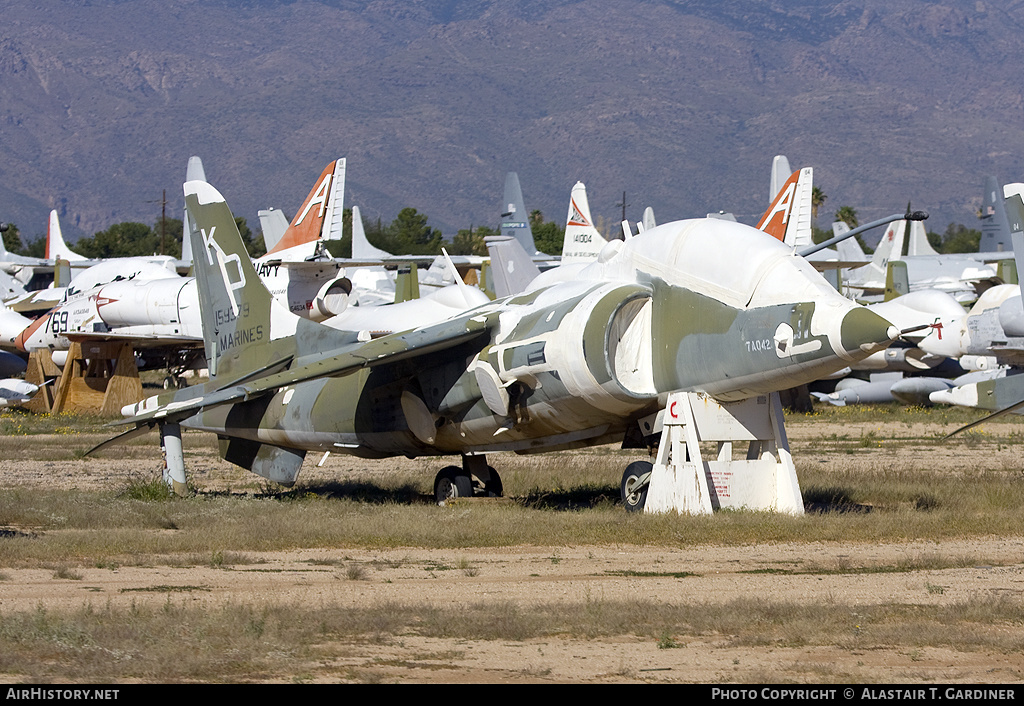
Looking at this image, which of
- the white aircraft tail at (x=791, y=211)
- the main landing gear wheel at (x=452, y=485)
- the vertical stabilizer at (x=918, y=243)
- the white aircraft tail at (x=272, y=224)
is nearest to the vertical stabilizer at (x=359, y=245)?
the vertical stabilizer at (x=918, y=243)

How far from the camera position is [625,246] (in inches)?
617

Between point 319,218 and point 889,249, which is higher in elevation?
point 319,218

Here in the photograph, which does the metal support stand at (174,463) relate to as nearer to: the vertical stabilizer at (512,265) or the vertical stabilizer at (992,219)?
the vertical stabilizer at (512,265)

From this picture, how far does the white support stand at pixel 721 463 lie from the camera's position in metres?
14.4

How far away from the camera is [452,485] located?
17.3 meters

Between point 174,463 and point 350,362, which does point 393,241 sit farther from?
point 350,362

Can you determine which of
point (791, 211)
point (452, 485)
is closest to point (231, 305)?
point (452, 485)

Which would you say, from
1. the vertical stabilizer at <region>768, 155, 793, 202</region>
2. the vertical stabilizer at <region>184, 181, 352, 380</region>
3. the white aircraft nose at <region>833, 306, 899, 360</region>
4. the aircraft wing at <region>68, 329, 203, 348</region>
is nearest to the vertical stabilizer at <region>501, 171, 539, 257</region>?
the vertical stabilizer at <region>768, 155, 793, 202</region>

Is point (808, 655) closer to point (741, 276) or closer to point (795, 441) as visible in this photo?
point (741, 276)

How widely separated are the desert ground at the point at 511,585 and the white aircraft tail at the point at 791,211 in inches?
287

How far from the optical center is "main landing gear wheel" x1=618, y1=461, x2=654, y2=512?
15180mm

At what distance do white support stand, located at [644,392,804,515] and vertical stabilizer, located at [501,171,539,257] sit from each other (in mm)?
45932

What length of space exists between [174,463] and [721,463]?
6.96 meters

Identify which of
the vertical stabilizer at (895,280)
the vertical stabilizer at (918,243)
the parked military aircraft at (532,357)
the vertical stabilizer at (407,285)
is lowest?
the parked military aircraft at (532,357)
